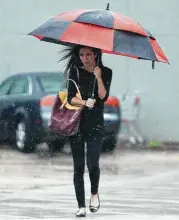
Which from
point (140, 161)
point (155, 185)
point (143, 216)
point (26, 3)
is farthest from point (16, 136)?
point (143, 216)

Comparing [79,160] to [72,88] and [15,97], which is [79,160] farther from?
[15,97]

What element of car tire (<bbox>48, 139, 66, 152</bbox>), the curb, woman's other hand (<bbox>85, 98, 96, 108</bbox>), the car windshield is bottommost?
the curb

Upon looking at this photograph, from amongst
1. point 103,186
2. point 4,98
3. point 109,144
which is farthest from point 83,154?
point 4,98

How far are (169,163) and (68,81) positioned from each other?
26.2ft

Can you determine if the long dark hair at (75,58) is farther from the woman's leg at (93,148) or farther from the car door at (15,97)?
the car door at (15,97)

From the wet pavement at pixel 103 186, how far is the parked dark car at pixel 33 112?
0.93ft

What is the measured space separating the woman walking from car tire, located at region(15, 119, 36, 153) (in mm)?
9174

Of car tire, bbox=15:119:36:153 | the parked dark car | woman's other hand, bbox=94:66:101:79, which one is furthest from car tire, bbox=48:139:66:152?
woman's other hand, bbox=94:66:101:79

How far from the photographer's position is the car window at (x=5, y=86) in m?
20.3

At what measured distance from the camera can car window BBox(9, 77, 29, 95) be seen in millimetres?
19656

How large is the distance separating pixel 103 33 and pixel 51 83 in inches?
383

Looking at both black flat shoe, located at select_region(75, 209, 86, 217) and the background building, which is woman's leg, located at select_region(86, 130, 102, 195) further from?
the background building

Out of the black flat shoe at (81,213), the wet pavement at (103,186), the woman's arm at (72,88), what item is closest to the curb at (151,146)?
the wet pavement at (103,186)

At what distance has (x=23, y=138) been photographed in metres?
19.2
